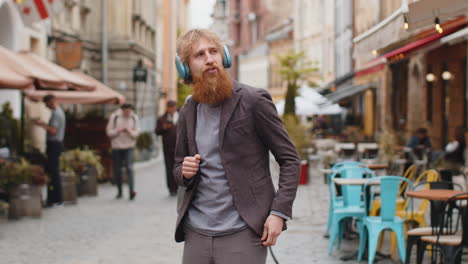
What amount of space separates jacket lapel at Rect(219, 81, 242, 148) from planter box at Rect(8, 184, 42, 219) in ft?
26.2

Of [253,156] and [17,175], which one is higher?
[253,156]

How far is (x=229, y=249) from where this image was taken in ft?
11.0

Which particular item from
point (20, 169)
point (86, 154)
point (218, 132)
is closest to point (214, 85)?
point (218, 132)

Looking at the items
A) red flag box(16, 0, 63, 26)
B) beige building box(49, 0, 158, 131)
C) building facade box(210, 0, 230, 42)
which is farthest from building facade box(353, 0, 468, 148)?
building facade box(210, 0, 230, 42)

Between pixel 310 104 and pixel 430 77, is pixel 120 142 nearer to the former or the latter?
pixel 430 77

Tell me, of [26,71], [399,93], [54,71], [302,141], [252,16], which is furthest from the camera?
[252,16]

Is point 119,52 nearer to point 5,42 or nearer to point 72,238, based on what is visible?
point 5,42

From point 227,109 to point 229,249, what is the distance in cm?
61

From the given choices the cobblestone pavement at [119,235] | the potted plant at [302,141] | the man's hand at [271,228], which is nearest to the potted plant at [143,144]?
the potted plant at [302,141]

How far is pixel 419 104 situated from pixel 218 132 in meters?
21.1

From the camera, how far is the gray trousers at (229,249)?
3.34m

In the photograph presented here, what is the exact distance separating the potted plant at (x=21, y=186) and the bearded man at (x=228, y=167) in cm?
781

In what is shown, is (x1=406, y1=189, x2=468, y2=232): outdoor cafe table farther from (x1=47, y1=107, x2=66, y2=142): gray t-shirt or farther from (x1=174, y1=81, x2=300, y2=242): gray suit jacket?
(x1=47, y1=107, x2=66, y2=142): gray t-shirt

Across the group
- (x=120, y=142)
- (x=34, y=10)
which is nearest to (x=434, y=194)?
(x=120, y=142)
